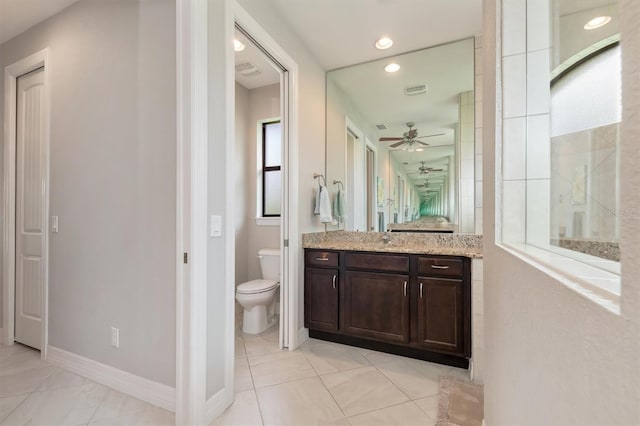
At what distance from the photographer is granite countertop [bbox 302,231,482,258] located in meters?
2.14

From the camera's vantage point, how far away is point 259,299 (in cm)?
254

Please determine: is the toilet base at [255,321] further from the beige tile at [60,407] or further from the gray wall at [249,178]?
the beige tile at [60,407]

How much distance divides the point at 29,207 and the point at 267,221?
2101 millimetres

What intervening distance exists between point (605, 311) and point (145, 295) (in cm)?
190

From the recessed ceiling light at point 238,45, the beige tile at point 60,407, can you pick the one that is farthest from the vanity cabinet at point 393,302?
the recessed ceiling light at point 238,45

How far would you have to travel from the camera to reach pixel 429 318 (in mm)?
2039

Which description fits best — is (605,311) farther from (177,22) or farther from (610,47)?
(177,22)

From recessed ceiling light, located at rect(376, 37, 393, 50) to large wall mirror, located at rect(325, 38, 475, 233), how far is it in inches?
7.0

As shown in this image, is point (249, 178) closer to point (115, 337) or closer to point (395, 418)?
point (115, 337)

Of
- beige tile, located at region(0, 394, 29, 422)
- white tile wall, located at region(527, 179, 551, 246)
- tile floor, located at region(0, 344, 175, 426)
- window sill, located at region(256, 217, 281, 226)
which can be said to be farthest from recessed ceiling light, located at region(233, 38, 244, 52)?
beige tile, located at region(0, 394, 29, 422)

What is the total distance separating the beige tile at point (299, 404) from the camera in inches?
57.7

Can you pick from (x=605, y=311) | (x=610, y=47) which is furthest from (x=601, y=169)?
(x=605, y=311)

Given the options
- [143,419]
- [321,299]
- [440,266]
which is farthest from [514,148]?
[143,419]

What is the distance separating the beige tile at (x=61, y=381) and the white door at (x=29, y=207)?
619 mm
